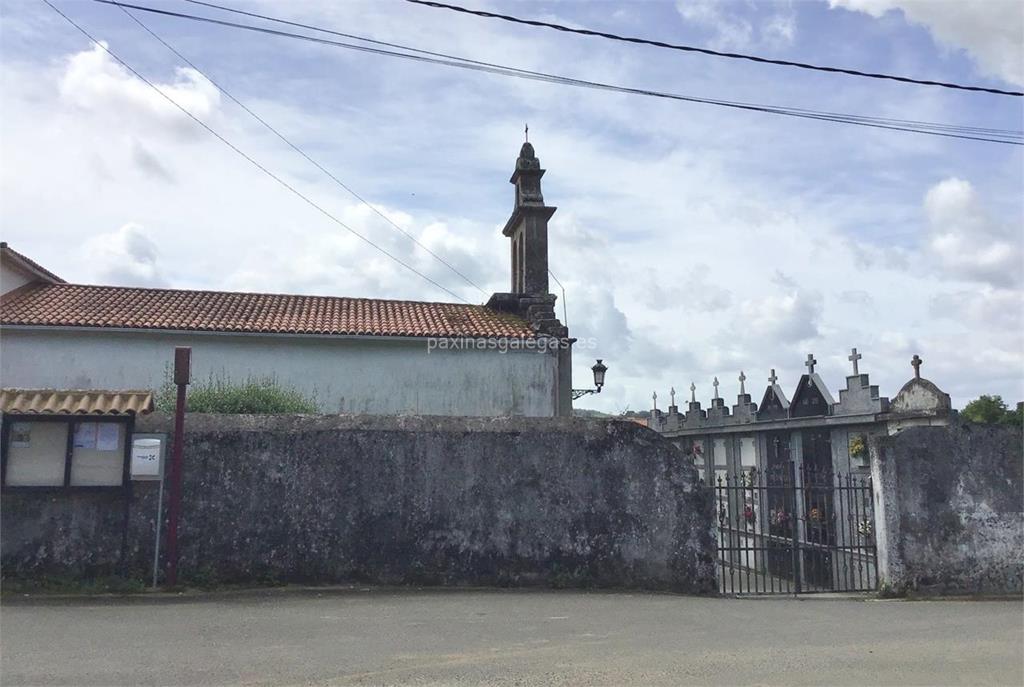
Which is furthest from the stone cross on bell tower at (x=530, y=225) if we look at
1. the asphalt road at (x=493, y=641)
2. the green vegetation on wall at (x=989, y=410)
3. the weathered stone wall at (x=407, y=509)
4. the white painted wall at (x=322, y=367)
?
the green vegetation on wall at (x=989, y=410)

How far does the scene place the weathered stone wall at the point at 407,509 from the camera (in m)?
9.41

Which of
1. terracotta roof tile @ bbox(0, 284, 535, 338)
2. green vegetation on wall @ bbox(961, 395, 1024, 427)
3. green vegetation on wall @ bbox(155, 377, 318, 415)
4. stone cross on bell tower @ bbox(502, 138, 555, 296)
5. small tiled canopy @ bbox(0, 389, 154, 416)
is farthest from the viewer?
green vegetation on wall @ bbox(961, 395, 1024, 427)

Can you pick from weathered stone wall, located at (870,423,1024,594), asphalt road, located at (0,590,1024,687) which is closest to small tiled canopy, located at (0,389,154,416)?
asphalt road, located at (0,590,1024,687)

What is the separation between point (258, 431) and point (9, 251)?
1260 centimetres

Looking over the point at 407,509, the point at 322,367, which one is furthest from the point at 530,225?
the point at 407,509

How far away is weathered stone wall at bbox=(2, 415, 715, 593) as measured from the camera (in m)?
9.41

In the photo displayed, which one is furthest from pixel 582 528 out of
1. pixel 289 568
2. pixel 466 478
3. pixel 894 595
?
pixel 894 595

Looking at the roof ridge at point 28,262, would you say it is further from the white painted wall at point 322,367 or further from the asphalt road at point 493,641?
the asphalt road at point 493,641

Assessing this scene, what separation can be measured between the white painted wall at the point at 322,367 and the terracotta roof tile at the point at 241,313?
0.92 feet

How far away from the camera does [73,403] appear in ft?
30.2

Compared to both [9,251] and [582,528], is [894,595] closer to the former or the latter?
[582,528]

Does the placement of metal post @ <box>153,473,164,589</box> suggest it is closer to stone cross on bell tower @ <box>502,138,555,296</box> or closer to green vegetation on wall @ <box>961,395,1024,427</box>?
stone cross on bell tower @ <box>502,138,555,296</box>

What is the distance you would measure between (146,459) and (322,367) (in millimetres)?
9191

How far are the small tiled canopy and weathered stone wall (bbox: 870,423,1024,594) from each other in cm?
937
